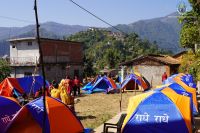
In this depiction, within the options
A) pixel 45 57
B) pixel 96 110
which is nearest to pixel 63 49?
pixel 45 57

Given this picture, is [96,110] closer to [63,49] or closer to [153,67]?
[153,67]

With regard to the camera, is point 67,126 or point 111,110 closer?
point 67,126

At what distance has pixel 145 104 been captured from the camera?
33.4 feet

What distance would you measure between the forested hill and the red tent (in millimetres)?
33750

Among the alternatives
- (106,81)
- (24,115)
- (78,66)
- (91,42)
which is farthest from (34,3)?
(91,42)

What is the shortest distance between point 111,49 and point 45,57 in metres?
37.3

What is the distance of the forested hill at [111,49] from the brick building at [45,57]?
12.0m

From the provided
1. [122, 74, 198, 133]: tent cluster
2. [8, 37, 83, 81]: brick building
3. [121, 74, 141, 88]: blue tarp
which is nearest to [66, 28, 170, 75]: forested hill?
[8, 37, 83, 81]: brick building

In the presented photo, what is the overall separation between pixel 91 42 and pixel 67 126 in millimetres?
127979

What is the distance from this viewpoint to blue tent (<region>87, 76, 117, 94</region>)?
25948mm

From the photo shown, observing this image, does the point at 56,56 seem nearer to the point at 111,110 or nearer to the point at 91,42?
the point at 111,110

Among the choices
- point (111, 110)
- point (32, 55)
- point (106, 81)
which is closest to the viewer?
point (111, 110)

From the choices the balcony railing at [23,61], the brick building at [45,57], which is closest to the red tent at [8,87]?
the brick building at [45,57]

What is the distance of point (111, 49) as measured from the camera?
7519 cm
